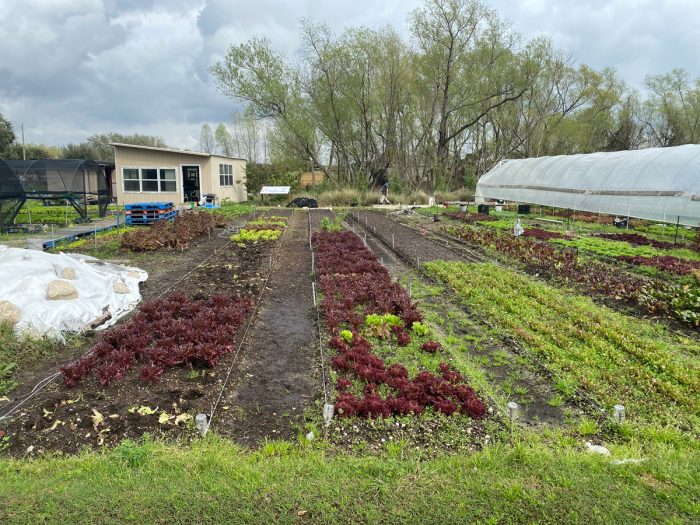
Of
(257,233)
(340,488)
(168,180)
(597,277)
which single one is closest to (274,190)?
(168,180)

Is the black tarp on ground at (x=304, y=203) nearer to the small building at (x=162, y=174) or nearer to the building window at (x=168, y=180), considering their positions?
the small building at (x=162, y=174)

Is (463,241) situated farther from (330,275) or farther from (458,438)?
(458,438)

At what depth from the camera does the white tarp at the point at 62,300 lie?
680cm

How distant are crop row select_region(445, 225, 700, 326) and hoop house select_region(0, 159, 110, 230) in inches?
637

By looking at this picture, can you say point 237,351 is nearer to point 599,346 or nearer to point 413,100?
point 599,346

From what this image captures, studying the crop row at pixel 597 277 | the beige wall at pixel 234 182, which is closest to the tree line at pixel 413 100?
the beige wall at pixel 234 182

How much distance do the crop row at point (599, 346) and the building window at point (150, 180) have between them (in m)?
22.1

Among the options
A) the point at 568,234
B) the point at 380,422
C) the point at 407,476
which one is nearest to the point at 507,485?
the point at 407,476

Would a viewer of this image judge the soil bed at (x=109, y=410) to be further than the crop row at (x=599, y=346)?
No

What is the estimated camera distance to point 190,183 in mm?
29531

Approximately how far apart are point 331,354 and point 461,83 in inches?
1458

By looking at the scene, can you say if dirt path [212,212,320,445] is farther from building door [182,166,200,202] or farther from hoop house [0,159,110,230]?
building door [182,166,200,202]

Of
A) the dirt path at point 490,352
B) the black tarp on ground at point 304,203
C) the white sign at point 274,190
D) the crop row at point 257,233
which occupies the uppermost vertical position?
the white sign at point 274,190

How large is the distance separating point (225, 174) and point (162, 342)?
27.2 meters
